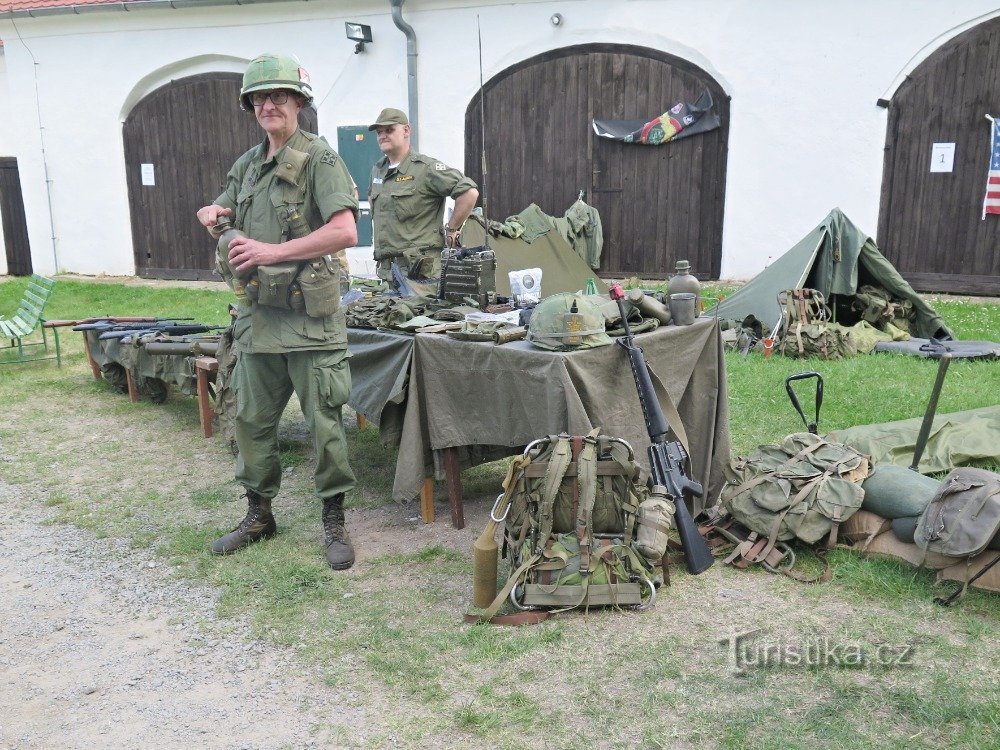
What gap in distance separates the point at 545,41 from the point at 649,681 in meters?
10.1

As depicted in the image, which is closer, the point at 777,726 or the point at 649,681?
the point at 777,726

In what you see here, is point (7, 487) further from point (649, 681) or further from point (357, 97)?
point (357, 97)

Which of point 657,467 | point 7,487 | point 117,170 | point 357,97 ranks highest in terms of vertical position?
point 357,97

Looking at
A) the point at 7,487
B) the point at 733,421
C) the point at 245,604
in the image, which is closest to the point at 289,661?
the point at 245,604

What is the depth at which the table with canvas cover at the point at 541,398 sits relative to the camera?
3.84m

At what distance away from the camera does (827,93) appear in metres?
10.5

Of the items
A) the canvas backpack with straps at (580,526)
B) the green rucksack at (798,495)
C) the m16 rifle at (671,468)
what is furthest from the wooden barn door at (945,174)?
the canvas backpack with straps at (580,526)

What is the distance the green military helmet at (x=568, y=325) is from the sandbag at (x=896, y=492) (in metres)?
1.29

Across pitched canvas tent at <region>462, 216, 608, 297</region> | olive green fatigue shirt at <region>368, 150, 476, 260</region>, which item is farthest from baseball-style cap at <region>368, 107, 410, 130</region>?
pitched canvas tent at <region>462, 216, 608, 297</region>

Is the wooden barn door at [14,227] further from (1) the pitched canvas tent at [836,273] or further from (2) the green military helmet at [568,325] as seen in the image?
(2) the green military helmet at [568,325]

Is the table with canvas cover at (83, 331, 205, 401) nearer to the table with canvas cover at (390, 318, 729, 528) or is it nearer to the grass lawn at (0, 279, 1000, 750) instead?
the grass lawn at (0, 279, 1000, 750)

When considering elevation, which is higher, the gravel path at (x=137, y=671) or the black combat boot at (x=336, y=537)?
the black combat boot at (x=336, y=537)

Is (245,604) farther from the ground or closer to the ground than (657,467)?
closer to the ground

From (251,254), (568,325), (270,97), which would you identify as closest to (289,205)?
(251,254)
